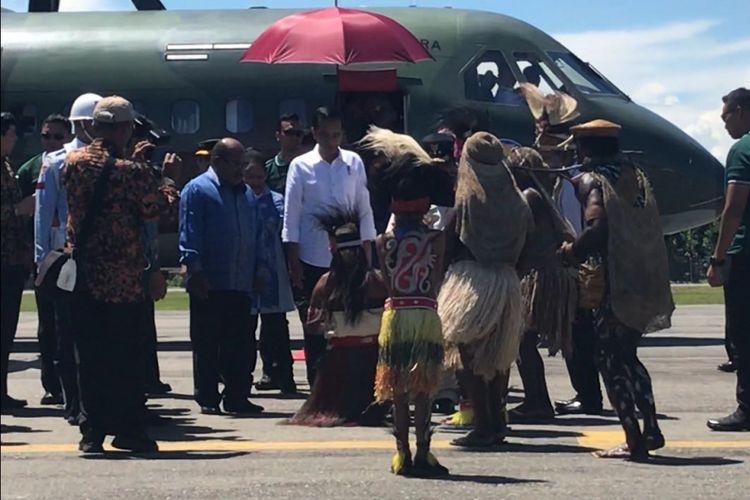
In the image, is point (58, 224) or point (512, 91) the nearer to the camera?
point (58, 224)

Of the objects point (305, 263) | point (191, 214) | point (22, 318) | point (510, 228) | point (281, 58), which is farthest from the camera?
point (22, 318)

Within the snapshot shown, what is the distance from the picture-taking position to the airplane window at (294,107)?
16984 mm

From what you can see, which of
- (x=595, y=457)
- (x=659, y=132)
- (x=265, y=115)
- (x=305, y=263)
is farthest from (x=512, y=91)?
(x=595, y=457)

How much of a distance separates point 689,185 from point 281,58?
595cm

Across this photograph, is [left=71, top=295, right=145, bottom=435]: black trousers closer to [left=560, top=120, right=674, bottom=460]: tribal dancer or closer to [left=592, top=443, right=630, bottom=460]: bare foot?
[left=560, top=120, right=674, bottom=460]: tribal dancer

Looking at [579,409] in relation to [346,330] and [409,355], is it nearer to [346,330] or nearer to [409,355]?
[346,330]

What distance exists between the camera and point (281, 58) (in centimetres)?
1252

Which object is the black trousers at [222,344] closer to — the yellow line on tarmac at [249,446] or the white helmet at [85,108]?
the yellow line on tarmac at [249,446]

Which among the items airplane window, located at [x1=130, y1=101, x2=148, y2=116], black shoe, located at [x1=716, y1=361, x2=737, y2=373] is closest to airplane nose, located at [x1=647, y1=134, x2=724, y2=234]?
black shoe, located at [x1=716, y1=361, x2=737, y2=373]

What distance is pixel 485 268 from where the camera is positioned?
814cm

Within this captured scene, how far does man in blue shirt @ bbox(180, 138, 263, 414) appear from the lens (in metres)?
10.1

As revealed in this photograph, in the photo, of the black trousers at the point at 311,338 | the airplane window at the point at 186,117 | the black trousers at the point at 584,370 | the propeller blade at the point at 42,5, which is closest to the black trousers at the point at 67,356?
the black trousers at the point at 311,338

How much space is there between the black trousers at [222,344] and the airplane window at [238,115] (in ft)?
23.2

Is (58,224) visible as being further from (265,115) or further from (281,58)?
(265,115)
